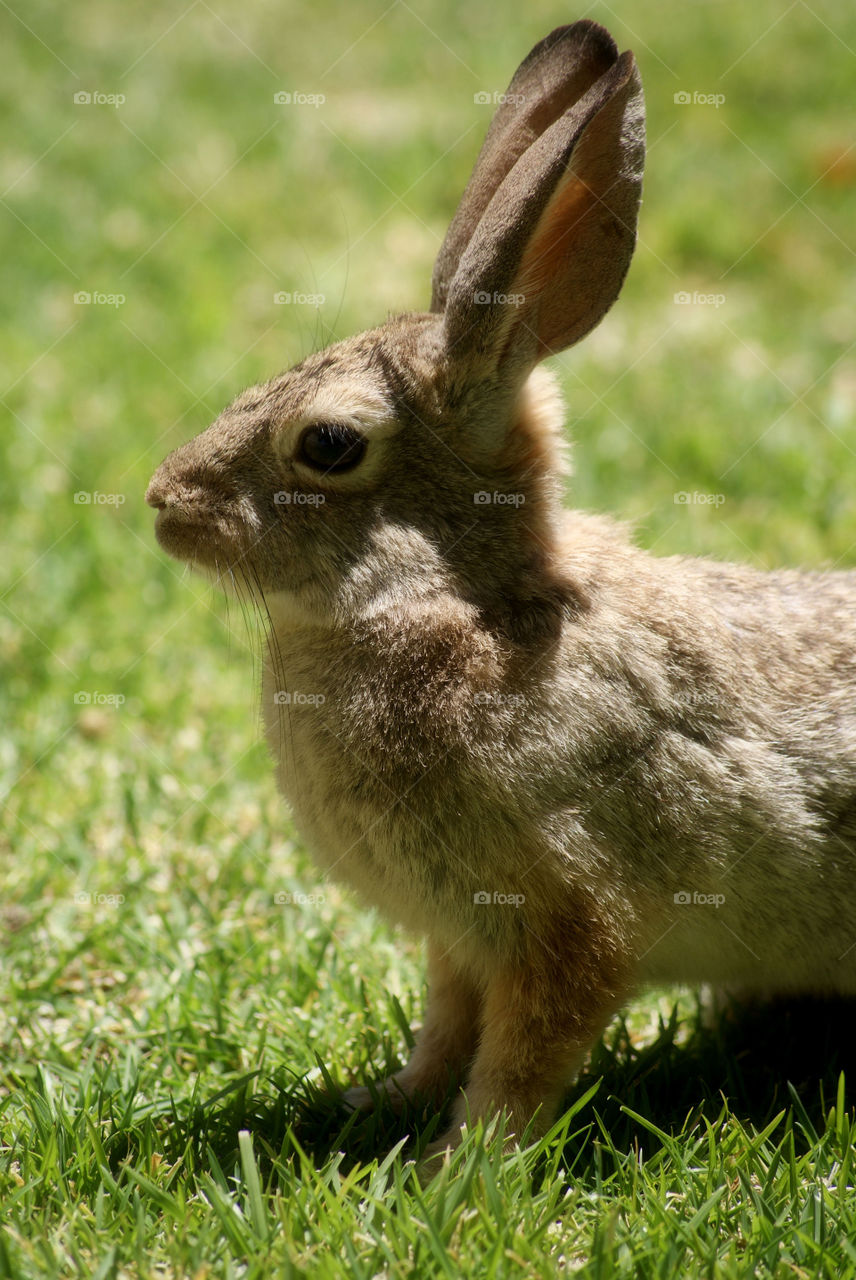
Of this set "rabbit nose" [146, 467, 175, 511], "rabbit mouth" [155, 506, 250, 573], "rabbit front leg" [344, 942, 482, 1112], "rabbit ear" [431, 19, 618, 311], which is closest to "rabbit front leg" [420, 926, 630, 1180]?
"rabbit front leg" [344, 942, 482, 1112]

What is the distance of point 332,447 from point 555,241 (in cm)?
79

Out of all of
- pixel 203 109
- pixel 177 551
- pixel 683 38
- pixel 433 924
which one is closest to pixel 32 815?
pixel 177 551

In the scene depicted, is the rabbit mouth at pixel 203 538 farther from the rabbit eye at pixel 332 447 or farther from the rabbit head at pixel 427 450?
the rabbit eye at pixel 332 447

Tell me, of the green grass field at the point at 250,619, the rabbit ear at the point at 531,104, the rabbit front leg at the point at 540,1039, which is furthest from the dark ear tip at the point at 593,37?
the rabbit front leg at the point at 540,1039

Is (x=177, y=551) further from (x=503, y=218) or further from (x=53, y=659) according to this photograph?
(x=53, y=659)

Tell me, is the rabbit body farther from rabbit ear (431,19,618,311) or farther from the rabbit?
rabbit ear (431,19,618,311)

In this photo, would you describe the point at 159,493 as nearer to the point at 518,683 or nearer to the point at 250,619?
the point at 250,619

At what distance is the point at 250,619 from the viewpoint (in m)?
4.14

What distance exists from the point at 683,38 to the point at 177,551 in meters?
8.62

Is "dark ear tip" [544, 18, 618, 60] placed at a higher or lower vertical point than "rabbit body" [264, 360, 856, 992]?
higher

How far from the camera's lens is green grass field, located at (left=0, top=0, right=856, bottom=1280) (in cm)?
278

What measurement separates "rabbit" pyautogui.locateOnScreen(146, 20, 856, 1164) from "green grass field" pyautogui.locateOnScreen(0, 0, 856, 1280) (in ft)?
1.20

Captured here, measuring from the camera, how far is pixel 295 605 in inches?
129

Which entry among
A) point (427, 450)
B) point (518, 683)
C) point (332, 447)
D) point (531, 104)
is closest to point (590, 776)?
point (518, 683)
